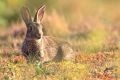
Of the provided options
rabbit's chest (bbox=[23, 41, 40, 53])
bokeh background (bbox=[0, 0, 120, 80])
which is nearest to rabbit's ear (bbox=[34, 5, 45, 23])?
rabbit's chest (bbox=[23, 41, 40, 53])

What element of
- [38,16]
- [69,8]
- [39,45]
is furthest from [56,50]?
[69,8]

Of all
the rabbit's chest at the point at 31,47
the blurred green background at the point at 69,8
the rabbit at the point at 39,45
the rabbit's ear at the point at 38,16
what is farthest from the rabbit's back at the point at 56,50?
the blurred green background at the point at 69,8

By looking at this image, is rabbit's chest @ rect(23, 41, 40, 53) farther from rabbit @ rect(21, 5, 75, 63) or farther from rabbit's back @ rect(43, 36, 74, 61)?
rabbit's back @ rect(43, 36, 74, 61)

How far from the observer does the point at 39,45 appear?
11.6 m

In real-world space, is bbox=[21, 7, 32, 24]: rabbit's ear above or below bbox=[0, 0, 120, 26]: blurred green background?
below

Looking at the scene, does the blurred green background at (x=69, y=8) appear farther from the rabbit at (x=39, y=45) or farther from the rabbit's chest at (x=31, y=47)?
the rabbit's chest at (x=31, y=47)

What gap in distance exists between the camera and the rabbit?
37.8 ft

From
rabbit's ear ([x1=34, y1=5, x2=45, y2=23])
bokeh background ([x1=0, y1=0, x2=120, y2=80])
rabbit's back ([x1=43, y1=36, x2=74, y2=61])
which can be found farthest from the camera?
rabbit's back ([x1=43, y1=36, x2=74, y2=61])

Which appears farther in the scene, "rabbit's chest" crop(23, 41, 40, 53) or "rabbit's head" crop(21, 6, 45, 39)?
"rabbit's chest" crop(23, 41, 40, 53)

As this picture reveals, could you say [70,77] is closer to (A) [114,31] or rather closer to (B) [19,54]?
(B) [19,54]

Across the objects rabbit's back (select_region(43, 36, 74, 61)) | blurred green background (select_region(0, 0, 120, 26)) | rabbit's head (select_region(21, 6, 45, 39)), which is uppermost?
blurred green background (select_region(0, 0, 120, 26))

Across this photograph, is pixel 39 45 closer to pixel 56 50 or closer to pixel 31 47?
pixel 31 47

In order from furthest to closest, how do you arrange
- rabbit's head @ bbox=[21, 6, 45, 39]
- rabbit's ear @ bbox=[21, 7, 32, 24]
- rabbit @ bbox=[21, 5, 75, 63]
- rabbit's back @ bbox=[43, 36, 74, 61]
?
rabbit's back @ bbox=[43, 36, 74, 61] < rabbit's ear @ bbox=[21, 7, 32, 24] < rabbit @ bbox=[21, 5, 75, 63] < rabbit's head @ bbox=[21, 6, 45, 39]

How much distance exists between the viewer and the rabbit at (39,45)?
37.8ft
